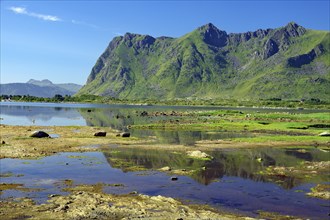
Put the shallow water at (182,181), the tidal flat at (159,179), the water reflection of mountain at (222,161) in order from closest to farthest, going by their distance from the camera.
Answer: the tidal flat at (159,179) < the shallow water at (182,181) < the water reflection of mountain at (222,161)

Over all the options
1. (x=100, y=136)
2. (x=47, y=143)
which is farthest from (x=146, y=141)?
(x=47, y=143)

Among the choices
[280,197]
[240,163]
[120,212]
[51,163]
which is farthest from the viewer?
[240,163]

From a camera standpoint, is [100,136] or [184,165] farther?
[100,136]

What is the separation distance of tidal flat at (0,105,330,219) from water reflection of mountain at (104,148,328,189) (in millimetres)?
140

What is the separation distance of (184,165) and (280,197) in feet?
57.8

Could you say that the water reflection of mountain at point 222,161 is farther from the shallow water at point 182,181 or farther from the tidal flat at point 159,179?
the tidal flat at point 159,179

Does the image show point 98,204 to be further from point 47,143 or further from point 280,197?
point 47,143

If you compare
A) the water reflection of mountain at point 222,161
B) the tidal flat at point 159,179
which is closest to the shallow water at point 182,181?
the water reflection of mountain at point 222,161

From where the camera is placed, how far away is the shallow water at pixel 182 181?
3322 cm

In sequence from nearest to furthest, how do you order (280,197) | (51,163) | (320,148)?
(280,197)
(51,163)
(320,148)

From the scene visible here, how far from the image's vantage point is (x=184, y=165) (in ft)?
167

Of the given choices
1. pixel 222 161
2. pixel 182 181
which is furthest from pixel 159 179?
pixel 222 161

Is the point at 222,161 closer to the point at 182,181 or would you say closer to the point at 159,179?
the point at 182,181

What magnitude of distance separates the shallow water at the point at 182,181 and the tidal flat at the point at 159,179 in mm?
100
